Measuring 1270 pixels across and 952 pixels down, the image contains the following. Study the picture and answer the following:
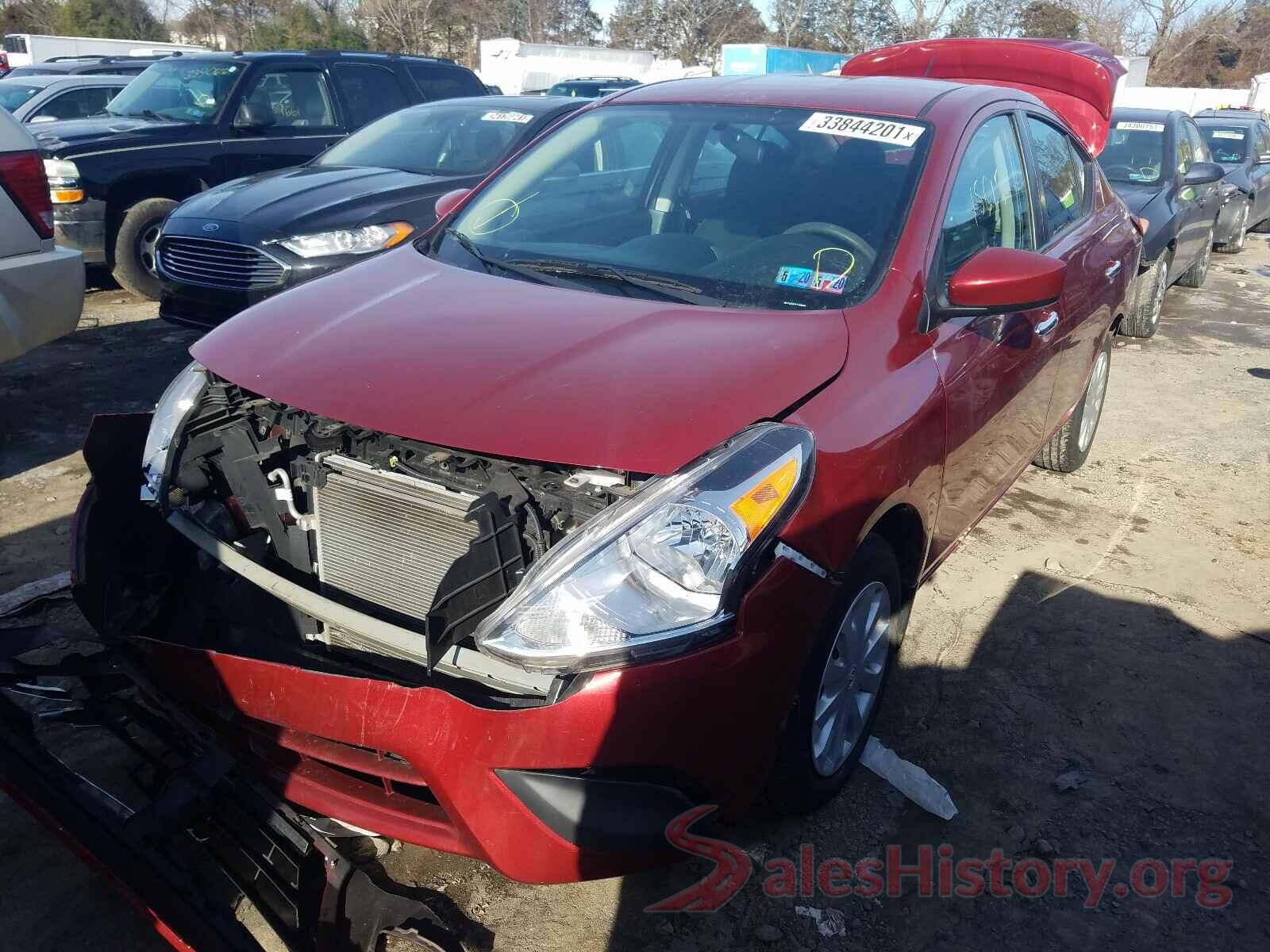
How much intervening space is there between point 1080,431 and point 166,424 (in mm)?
4214

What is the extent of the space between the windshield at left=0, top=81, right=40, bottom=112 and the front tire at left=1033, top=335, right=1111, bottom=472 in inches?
455

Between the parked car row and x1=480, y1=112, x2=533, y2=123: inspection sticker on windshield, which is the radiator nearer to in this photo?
x1=480, y1=112, x2=533, y2=123: inspection sticker on windshield

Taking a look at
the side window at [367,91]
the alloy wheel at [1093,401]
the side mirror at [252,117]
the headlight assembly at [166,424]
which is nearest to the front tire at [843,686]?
the headlight assembly at [166,424]

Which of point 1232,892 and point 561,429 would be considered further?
point 1232,892

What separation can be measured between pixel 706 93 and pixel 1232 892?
Result: 113 inches

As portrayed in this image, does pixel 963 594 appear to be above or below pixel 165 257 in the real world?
below

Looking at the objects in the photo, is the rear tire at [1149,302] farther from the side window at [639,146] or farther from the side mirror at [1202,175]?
the side window at [639,146]

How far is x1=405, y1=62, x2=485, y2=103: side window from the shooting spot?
922 centimetres

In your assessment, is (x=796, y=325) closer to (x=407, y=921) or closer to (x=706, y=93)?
(x=706, y=93)

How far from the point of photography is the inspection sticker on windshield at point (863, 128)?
3.11 meters

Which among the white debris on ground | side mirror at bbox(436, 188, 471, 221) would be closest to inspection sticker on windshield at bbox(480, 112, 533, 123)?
side mirror at bbox(436, 188, 471, 221)

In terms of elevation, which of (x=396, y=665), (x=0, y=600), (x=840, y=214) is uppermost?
(x=840, y=214)

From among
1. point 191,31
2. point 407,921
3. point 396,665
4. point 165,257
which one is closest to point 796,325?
point 396,665

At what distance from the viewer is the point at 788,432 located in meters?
2.20
